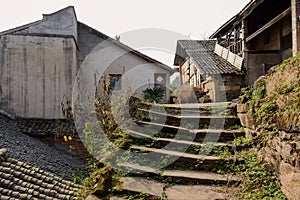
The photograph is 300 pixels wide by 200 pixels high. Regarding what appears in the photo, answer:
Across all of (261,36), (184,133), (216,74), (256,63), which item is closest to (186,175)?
(184,133)

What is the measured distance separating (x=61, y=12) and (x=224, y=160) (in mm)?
12275

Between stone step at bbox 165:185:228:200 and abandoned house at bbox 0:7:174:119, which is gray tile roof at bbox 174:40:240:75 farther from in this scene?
stone step at bbox 165:185:228:200

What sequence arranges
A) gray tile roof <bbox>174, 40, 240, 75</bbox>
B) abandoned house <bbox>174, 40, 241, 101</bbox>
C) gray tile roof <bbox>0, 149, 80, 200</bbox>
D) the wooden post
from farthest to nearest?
gray tile roof <bbox>174, 40, 240, 75</bbox> → abandoned house <bbox>174, 40, 241, 101</bbox> → the wooden post → gray tile roof <bbox>0, 149, 80, 200</bbox>

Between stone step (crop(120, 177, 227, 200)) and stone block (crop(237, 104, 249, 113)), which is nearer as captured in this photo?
stone step (crop(120, 177, 227, 200))

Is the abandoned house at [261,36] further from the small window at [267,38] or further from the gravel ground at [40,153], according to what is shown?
the gravel ground at [40,153]

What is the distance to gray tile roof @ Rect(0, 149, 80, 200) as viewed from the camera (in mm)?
5132

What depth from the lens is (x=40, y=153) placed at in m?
8.26

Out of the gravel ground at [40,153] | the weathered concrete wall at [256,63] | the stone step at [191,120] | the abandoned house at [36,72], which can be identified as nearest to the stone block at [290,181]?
the stone step at [191,120]

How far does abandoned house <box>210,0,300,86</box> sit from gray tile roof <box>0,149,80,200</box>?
23.7 ft

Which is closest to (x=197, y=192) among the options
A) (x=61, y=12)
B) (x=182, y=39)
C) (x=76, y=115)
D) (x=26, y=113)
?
(x=76, y=115)

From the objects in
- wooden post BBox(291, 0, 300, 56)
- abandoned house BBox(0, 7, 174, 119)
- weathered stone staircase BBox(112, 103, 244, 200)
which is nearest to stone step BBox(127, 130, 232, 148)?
weathered stone staircase BBox(112, 103, 244, 200)

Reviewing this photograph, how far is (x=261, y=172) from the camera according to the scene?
116 inches

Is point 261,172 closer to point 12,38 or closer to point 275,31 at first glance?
point 275,31

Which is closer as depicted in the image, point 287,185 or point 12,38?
point 287,185
